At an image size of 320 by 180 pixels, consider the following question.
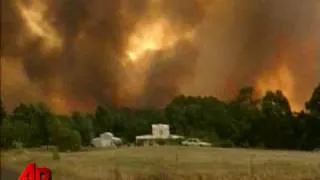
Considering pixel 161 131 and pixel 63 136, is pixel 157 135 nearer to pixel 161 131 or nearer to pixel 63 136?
pixel 161 131

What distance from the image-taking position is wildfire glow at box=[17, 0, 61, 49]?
4012 millimetres

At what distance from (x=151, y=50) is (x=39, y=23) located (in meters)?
0.80

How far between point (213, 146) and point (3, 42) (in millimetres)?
1648

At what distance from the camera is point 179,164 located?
3.65 metres

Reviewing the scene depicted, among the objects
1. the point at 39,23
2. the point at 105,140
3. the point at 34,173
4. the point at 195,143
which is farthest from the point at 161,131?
the point at 39,23

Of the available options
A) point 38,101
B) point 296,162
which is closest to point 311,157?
point 296,162

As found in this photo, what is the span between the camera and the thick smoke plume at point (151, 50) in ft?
11.8

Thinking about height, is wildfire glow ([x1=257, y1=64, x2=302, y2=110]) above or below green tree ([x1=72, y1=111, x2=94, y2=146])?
above

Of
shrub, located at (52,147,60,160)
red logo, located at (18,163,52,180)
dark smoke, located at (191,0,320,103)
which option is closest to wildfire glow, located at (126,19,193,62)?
dark smoke, located at (191,0,320,103)

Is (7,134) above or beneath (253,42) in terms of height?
beneath

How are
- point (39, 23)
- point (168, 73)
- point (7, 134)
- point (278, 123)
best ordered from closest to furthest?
point (278, 123) < point (168, 73) < point (39, 23) < point (7, 134)

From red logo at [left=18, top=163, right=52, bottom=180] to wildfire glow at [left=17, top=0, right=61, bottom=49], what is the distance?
795 millimetres

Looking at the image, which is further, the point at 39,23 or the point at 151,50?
the point at 39,23

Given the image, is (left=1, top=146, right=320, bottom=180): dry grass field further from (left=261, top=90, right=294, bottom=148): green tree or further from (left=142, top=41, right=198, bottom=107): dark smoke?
(left=142, top=41, right=198, bottom=107): dark smoke
